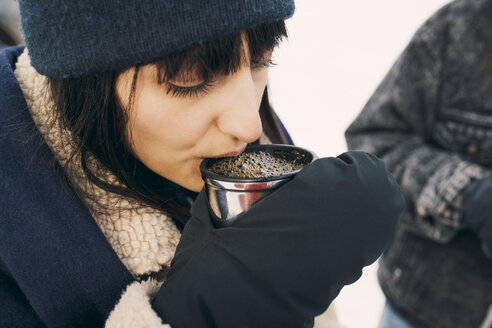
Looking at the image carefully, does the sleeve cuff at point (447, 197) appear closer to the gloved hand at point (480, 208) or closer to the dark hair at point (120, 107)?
the gloved hand at point (480, 208)

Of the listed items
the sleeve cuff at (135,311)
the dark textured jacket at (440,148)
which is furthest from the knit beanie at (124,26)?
the dark textured jacket at (440,148)

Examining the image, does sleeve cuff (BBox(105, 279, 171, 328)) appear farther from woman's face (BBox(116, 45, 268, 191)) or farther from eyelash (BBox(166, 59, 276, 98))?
eyelash (BBox(166, 59, 276, 98))

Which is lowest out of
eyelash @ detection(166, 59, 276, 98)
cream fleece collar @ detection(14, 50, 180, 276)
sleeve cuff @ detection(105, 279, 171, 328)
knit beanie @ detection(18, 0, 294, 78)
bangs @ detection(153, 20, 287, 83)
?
sleeve cuff @ detection(105, 279, 171, 328)

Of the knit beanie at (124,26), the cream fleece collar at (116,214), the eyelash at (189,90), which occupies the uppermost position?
the knit beanie at (124,26)

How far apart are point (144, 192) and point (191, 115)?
1.07 ft

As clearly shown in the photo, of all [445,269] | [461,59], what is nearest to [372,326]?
[445,269]

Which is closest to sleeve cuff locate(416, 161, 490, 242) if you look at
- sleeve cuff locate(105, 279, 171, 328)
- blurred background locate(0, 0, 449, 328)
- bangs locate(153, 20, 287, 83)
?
bangs locate(153, 20, 287, 83)

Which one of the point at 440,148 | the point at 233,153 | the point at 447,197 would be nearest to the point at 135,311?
the point at 233,153

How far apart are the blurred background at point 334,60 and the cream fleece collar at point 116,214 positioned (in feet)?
7.53

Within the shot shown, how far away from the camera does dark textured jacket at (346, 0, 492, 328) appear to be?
4.61 ft

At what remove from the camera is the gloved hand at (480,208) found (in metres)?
1.29

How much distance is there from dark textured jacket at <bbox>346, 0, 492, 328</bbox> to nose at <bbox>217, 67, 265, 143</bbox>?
0.94 meters

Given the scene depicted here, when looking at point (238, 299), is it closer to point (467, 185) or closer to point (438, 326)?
point (467, 185)

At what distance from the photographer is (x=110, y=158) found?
3.20 ft
